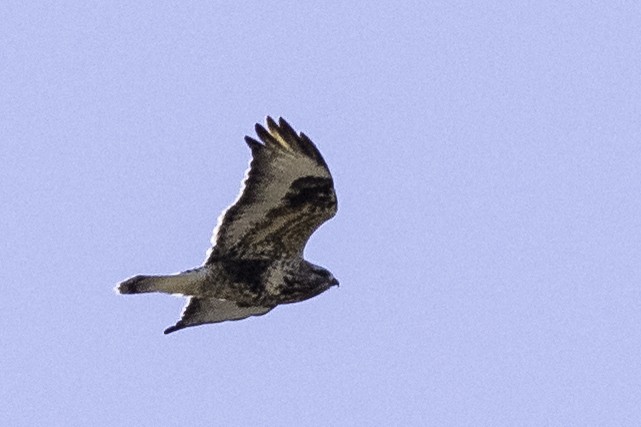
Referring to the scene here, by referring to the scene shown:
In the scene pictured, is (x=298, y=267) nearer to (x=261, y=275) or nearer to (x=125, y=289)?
(x=261, y=275)

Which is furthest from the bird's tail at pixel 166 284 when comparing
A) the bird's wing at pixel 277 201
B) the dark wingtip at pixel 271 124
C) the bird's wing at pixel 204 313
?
the dark wingtip at pixel 271 124

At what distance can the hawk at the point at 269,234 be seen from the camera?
16.8 metres

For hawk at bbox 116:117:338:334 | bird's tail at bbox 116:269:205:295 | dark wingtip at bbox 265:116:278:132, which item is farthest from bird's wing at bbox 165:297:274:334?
dark wingtip at bbox 265:116:278:132

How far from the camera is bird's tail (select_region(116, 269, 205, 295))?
1692 cm

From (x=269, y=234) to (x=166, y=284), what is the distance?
1.07 metres

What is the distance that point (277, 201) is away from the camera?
56.0ft

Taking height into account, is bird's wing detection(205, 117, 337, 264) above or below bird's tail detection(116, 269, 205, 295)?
above

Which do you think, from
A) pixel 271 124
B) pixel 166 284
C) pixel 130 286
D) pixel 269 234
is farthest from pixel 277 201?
pixel 130 286

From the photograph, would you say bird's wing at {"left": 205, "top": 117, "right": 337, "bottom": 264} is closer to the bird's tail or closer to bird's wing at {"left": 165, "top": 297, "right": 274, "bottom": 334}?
the bird's tail

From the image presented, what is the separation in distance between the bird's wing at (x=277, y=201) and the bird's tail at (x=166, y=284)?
25cm

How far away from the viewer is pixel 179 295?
17359mm

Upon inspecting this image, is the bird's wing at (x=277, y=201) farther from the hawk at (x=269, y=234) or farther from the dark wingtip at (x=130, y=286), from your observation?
the dark wingtip at (x=130, y=286)

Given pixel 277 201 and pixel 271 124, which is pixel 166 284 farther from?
pixel 271 124

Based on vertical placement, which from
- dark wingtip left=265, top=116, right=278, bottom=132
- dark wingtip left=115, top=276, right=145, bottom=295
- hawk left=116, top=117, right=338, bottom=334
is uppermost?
dark wingtip left=265, top=116, right=278, bottom=132
